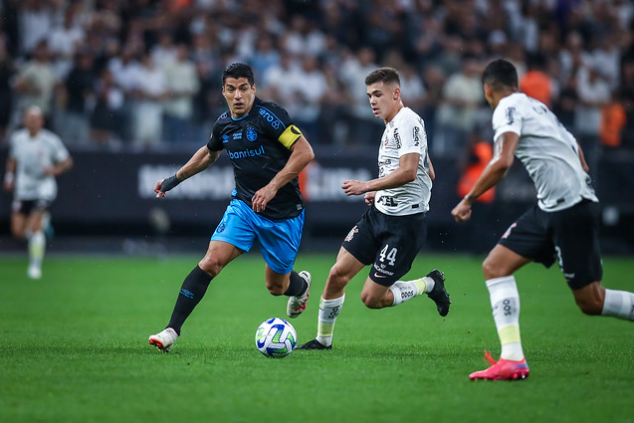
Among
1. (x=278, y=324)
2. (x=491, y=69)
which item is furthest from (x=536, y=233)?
(x=278, y=324)

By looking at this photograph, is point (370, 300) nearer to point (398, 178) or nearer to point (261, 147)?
point (398, 178)

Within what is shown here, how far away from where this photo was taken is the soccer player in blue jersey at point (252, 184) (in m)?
8.27

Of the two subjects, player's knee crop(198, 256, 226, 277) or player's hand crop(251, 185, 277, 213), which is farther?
player's knee crop(198, 256, 226, 277)

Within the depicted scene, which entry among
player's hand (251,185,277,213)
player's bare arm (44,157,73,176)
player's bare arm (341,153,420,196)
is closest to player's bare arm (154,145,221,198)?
player's hand (251,185,277,213)

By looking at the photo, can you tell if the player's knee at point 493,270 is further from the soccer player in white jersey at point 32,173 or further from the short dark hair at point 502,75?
the soccer player in white jersey at point 32,173

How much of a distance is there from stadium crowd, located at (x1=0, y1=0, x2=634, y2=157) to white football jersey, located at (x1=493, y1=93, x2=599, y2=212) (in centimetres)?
1260

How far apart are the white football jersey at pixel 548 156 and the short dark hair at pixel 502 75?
0.36ft

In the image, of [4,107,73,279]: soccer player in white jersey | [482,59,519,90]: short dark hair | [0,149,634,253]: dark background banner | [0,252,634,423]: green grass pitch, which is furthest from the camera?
[0,149,634,253]: dark background banner

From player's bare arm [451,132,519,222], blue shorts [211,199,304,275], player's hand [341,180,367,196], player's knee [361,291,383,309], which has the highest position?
player's bare arm [451,132,519,222]

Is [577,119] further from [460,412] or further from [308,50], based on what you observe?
[460,412]

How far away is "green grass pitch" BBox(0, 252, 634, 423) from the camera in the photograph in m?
5.82

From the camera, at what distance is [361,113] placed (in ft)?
64.3

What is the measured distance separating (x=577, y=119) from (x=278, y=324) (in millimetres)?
14137

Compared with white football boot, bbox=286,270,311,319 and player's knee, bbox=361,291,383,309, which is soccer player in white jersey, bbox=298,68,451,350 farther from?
white football boot, bbox=286,270,311,319
